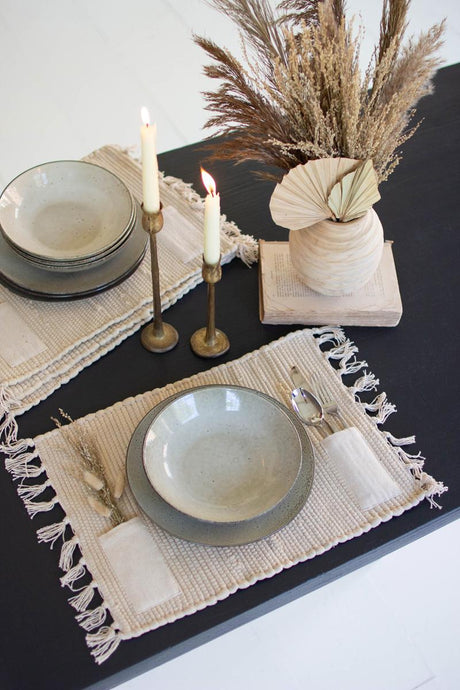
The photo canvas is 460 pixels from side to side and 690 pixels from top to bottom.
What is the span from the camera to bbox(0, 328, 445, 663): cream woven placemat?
92 cm

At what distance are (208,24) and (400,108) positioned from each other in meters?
2.04

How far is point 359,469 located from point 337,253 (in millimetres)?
334

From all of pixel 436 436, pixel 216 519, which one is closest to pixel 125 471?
pixel 216 519

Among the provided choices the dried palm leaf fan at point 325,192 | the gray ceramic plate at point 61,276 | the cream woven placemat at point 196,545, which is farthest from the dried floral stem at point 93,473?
the dried palm leaf fan at point 325,192

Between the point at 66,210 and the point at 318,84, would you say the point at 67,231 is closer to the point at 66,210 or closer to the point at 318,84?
the point at 66,210

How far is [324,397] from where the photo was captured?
1119 millimetres

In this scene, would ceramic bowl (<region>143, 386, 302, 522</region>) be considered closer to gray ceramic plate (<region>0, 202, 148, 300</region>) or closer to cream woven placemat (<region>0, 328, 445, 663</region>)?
cream woven placemat (<region>0, 328, 445, 663</region>)

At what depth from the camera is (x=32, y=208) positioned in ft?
4.01

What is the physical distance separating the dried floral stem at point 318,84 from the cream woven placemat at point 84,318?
242mm

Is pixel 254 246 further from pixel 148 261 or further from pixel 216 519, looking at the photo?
pixel 216 519

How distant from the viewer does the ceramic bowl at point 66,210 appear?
1.19 meters

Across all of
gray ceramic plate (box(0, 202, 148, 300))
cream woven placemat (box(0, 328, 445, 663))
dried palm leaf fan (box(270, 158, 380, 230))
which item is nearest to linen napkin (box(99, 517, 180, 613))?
cream woven placemat (box(0, 328, 445, 663))

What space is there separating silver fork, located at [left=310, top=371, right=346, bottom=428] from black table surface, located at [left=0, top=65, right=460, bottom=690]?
9 cm

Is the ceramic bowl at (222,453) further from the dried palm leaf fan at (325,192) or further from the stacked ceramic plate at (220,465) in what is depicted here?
the dried palm leaf fan at (325,192)
